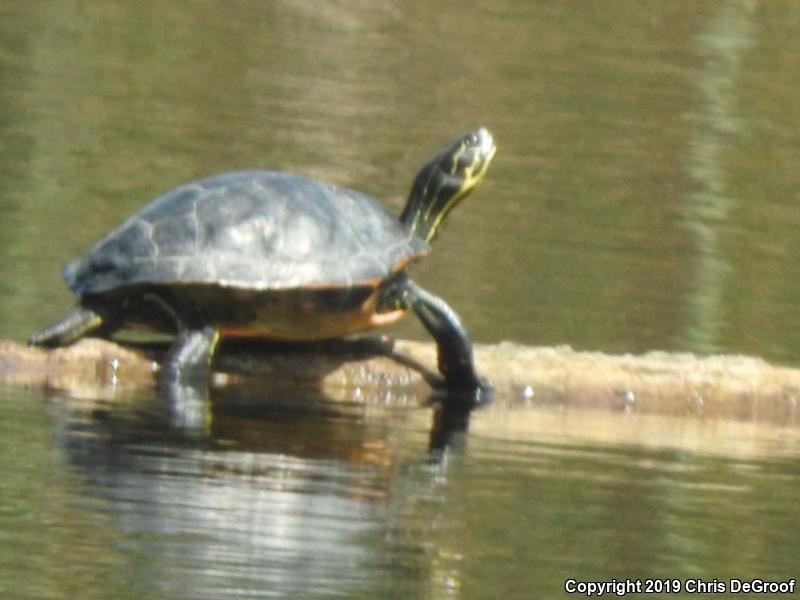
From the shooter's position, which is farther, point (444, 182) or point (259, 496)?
point (444, 182)

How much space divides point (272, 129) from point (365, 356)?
882cm

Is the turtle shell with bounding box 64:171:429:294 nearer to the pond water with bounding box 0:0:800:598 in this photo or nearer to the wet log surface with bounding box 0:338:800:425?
the wet log surface with bounding box 0:338:800:425

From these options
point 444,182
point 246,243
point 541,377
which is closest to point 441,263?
point 444,182

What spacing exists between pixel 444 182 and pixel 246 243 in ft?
4.73

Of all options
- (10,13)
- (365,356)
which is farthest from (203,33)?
(365,356)

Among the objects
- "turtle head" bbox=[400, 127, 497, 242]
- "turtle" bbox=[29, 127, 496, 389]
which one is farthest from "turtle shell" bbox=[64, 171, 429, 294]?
"turtle head" bbox=[400, 127, 497, 242]

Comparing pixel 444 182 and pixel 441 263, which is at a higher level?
pixel 444 182

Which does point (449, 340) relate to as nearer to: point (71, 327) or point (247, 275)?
point (247, 275)

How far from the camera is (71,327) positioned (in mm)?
→ 9984

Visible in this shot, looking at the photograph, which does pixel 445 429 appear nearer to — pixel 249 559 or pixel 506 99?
pixel 249 559

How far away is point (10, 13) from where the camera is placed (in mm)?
23812

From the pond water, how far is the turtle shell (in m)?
0.49

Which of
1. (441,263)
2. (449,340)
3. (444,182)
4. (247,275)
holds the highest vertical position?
(444,182)

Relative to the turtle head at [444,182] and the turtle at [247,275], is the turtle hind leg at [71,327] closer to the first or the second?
the turtle at [247,275]
